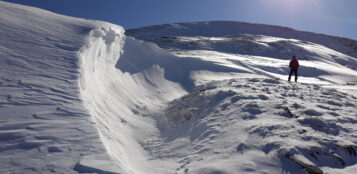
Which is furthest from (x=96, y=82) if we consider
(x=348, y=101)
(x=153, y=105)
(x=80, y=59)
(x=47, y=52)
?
(x=348, y=101)

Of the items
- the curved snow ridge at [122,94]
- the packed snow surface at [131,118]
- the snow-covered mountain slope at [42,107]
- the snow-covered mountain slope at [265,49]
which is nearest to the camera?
the snow-covered mountain slope at [42,107]

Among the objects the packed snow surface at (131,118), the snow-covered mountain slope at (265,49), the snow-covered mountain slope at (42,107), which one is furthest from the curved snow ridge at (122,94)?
the snow-covered mountain slope at (265,49)

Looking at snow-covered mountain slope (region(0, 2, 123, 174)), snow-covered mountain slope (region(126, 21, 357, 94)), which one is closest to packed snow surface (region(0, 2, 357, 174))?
snow-covered mountain slope (region(0, 2, 123, 174))

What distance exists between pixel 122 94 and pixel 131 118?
1.74m

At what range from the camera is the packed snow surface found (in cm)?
420

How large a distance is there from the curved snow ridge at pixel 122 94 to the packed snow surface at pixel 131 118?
0.16 feet

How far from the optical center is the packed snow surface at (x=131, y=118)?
420 cm

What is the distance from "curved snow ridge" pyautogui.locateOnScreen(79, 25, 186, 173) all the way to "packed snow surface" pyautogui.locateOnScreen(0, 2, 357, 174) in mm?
50

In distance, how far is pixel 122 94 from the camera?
944cm

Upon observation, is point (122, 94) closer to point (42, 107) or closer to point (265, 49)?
point (42, 107)

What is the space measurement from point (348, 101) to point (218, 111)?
4.67 meters

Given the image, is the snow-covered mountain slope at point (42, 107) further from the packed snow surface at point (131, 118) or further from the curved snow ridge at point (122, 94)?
the curved snow ridge at point (122, 94)

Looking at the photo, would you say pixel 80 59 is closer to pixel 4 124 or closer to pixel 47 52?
pixel 47 52

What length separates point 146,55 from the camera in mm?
15414
